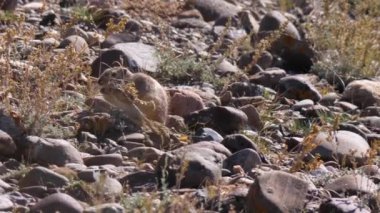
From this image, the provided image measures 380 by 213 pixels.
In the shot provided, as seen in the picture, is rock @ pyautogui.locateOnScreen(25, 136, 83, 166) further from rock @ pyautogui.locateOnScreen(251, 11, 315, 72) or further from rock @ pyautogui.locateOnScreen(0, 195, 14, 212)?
rock @ pyautogui.locateOnScreen(251, 11, 315, 72)

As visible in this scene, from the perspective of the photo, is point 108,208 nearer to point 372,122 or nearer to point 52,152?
point 52,152

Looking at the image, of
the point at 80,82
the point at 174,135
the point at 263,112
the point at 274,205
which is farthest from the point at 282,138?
the point at 274,205

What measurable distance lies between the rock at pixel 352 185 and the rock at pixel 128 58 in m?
1.90

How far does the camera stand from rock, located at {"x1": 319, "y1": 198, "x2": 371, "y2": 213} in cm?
444

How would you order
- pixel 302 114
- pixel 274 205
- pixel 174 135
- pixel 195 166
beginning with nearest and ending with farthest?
pixel 274 205 → pixel 195 166 → pixel 174 135 → pixel 302 114

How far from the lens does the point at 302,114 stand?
6680mm

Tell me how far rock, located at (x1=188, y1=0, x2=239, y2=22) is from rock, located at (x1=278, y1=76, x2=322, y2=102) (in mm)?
1912

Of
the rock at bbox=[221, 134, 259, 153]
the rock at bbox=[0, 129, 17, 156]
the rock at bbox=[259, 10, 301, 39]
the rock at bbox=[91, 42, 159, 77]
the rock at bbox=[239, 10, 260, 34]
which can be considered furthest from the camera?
the rock at bbox=[239, 10, 260, 34]

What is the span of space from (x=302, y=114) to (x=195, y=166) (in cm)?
215

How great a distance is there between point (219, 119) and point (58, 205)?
1.99 m

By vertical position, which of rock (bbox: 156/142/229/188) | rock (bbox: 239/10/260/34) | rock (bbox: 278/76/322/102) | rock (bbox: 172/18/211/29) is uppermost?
rock (bbox: 156/142/229/188)

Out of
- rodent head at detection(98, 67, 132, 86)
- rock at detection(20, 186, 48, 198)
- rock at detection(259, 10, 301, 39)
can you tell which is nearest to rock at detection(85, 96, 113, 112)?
rodent head at detection(98, 67, 132, 86)

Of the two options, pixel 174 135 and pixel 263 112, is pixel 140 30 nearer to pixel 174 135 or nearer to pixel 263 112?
pixel 263 112

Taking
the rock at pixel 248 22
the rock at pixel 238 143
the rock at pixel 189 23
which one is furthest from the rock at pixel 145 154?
the rock at pixel 248 22
